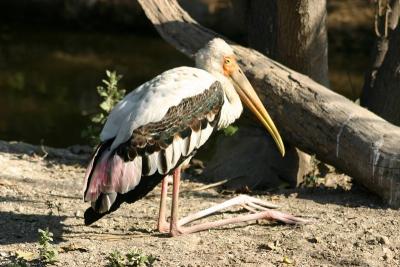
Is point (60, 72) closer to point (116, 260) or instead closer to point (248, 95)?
point (248, 95)

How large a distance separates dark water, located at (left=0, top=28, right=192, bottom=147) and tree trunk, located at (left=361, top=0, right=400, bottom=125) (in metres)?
3.51

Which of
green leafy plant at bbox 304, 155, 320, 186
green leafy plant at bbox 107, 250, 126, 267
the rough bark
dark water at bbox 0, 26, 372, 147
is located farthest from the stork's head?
dark water at bbox 0, 26, 372, 147

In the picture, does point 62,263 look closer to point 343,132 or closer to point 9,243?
point 9,243

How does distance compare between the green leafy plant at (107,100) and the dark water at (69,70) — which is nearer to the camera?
the green leafy plant at (107,100)

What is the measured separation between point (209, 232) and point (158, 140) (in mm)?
699

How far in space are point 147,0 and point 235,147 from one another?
139cm

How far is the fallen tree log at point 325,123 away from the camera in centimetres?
596

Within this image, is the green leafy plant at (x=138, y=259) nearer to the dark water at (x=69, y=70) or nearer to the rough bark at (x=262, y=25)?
the rough bark at (x=262, y=25)

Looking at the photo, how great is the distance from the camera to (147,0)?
6977 millimetres

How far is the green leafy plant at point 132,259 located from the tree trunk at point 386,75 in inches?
114

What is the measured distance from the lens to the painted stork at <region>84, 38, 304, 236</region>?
5.09 meters

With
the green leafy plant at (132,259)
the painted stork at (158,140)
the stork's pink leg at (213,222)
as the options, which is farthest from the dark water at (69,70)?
the green leafy plant at (132,259)

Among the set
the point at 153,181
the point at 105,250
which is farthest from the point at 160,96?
the point at 105,250

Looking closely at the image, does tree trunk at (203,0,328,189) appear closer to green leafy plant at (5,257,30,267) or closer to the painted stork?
the painted stork
